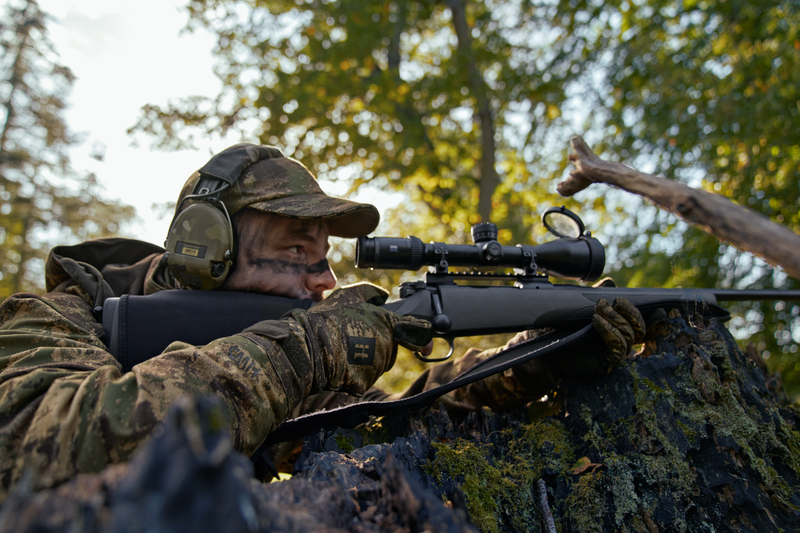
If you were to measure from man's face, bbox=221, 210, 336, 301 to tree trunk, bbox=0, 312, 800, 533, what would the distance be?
90cm

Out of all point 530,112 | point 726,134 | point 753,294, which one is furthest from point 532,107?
point 753,294

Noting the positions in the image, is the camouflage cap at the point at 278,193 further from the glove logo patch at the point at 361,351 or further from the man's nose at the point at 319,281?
the glove logo patch at the point at 361,351

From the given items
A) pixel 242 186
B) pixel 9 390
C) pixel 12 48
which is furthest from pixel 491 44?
pixel 12 48

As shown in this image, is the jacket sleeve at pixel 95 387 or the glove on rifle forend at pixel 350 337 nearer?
the jacket sleeve at pixel 95 387

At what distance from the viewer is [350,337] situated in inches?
88.5

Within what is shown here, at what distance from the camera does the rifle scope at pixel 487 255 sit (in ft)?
8.57

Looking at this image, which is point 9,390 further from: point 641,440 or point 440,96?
point 440,96

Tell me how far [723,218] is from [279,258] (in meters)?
2.15

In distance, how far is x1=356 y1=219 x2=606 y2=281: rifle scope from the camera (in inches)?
103

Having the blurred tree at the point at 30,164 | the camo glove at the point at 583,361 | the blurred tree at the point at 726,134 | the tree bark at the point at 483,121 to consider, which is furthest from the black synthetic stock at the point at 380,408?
the blurred tree at the point at 30,164

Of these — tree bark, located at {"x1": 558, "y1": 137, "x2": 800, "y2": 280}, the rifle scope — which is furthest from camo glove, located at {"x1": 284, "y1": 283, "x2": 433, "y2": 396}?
tree bark, located at {"x1": 558, "y1": 137, "x2": 800, "y2": 280}

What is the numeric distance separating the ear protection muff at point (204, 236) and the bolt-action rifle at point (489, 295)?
6.9 inches

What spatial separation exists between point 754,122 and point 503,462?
600 cm

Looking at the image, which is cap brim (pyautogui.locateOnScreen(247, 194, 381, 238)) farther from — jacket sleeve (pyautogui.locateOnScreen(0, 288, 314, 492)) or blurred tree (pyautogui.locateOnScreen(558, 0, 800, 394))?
blurred tree (pyautogui.locateOnScreen(558, 0, 800, 394))
